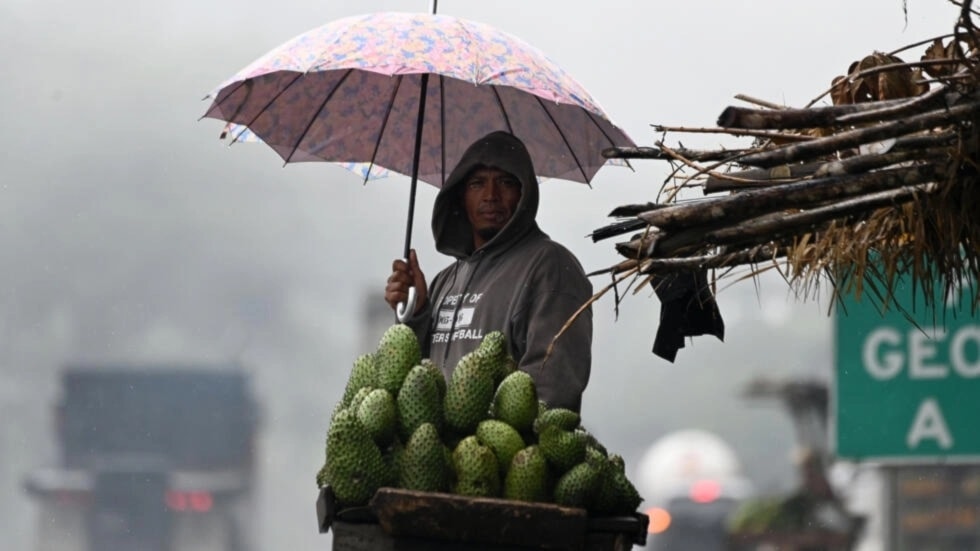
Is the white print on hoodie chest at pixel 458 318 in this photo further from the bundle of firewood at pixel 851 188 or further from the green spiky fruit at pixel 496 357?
the bundle of firewood at pixel 851 188

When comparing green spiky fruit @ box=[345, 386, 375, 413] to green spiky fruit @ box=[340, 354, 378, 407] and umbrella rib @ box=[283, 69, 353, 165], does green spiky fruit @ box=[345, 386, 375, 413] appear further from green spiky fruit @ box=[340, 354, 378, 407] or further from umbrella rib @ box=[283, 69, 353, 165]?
umbrella rib @ box=[283, 69, 353, 165]

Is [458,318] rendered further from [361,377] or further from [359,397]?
[359,397]

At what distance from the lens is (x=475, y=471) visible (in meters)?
2.93

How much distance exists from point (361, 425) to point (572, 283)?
983 millimetres

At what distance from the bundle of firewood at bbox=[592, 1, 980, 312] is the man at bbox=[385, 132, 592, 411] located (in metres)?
0.66

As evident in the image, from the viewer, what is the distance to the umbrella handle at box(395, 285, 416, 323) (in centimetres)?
397

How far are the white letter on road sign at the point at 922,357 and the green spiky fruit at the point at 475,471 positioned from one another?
3.81 meters

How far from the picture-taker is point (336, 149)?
4.77m

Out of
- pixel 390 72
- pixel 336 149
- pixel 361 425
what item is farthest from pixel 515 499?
pixel 336 149

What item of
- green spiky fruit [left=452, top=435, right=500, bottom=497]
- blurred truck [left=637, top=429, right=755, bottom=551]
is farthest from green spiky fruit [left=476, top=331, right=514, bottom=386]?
blurred truck [left=637, top=429, right=755, bottom=551]

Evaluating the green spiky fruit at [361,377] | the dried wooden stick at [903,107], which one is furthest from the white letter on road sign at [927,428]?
the dried wooden stick at [903,107]

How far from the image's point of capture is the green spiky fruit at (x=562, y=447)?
297cm

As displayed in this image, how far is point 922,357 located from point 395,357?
12.6 feet

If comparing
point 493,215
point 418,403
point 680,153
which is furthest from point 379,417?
point 493,215
